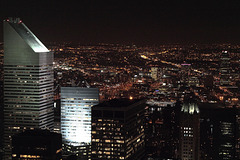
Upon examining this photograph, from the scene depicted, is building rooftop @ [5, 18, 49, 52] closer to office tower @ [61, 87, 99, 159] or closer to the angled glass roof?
the angled glass roof

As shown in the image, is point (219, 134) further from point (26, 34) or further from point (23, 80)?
point (26, 34)

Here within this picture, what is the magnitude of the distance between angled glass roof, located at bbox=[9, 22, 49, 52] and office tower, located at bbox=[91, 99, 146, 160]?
11.8 m

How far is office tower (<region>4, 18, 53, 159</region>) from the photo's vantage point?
151 feet

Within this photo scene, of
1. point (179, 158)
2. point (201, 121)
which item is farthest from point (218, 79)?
point (179, 158)

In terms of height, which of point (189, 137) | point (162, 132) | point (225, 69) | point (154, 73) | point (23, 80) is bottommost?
point (162, 132)

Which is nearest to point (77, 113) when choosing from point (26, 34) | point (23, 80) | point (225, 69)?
point (23, 80)

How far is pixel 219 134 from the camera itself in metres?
47.9

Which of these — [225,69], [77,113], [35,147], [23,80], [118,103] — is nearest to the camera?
[35,147]

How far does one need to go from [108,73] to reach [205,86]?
37.7 feet

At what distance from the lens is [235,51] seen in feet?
161

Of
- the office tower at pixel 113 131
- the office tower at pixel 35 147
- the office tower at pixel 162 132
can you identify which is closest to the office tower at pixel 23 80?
the office tower at pixel 162 132

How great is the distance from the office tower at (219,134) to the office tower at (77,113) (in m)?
10.9

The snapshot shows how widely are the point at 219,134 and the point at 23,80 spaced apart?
767 inches

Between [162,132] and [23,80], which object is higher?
[23,80]
